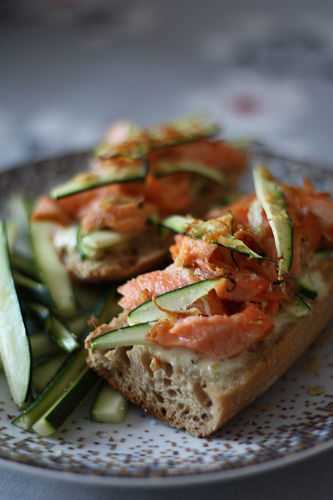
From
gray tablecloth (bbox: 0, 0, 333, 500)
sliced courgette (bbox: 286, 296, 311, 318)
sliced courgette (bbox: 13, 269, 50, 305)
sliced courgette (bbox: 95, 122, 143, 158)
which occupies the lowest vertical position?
sliced courgette (bbox: 286, 296, 311, 318)

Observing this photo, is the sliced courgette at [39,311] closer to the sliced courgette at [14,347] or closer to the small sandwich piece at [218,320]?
the sliced courgette at [14,347]

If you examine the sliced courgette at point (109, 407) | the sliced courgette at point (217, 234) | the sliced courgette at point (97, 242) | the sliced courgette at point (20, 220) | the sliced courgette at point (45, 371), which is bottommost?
the sliced courgette at point (109, 407)

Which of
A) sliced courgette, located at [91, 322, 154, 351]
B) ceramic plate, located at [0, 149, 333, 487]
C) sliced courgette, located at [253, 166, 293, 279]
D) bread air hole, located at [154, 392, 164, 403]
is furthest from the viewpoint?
sliced courgette, located at [253, 166, 293, 279]

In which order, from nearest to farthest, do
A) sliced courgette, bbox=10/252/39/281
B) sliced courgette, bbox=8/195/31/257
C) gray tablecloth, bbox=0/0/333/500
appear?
sliced courgette, bbox=10/252/39/281 < sliced courgette, bbox=8/195/31/257 < gray tablecloth, bbox=0/0/333/500

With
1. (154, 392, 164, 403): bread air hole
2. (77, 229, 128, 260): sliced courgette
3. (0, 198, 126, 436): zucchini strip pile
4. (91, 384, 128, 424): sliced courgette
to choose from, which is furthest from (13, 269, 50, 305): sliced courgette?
(154, 392, 164, 403): bread air hole

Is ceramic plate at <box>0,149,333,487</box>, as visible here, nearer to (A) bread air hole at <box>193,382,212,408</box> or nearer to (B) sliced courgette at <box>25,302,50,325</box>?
(A) bread air hole at <box>193,382,212,408</box>

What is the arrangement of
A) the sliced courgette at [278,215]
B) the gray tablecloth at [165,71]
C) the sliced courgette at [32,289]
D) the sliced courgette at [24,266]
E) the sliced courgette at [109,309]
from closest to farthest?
1. the sliced courgette at [278,215]
2. the sliced courgette at [109,309]
3. the sliced courgette at [32,289]
4. the sliced courgette at [24,266]
5. the gray tablecloth at [165,71]

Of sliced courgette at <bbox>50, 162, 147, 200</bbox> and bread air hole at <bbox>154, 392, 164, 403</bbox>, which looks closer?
bread air hole at <bbox>154, 392, 164, 403</bbox>

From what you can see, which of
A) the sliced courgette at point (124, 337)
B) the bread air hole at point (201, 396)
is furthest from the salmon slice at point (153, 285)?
the bread air hole at point (201, 396)
